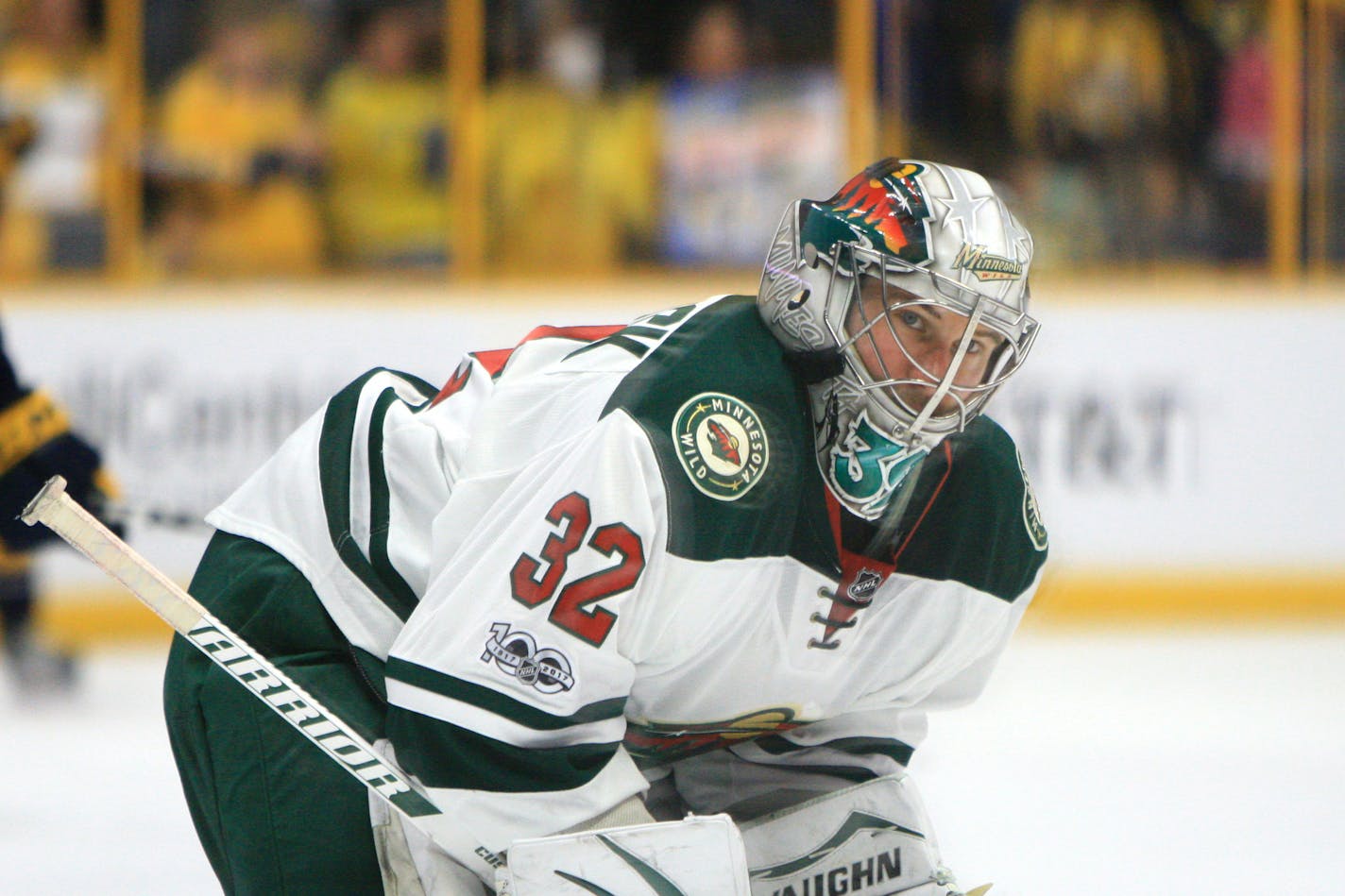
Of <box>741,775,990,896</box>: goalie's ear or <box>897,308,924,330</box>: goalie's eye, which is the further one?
<box>741,775,990,896</box>: goalie's ear

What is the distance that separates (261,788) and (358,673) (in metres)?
0.16

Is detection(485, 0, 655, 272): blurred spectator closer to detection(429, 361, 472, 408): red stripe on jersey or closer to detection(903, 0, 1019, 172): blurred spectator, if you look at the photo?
detection(903, 0, 1019, 172): blurred spectator

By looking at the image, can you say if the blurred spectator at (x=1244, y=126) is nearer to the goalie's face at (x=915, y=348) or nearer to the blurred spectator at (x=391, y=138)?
the blurred spectator at (x=391, y=138)

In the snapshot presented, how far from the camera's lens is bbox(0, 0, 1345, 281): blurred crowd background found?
17.0 feet

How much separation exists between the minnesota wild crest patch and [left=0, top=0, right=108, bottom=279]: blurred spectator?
3952mm

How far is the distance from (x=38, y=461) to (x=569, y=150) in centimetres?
298

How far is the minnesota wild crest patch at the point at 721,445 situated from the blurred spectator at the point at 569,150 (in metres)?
3.79

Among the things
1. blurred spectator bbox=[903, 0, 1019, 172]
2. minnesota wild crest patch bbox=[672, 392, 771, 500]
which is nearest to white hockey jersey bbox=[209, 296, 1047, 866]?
minnesota wild crest patch bbox=[672, 392, 771, 500]

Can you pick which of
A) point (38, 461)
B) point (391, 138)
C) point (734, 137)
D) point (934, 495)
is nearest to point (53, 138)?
point (391, 138)

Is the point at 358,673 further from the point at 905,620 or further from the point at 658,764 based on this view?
the point at 905,620

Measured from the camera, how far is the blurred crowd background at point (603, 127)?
5.18 meters

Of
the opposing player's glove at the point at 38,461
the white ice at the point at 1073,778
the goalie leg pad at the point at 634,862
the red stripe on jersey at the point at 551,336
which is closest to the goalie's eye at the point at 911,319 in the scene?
the red stripe on jersey at the point at 551,336

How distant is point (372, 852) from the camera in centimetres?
178

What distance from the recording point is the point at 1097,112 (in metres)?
5.55
